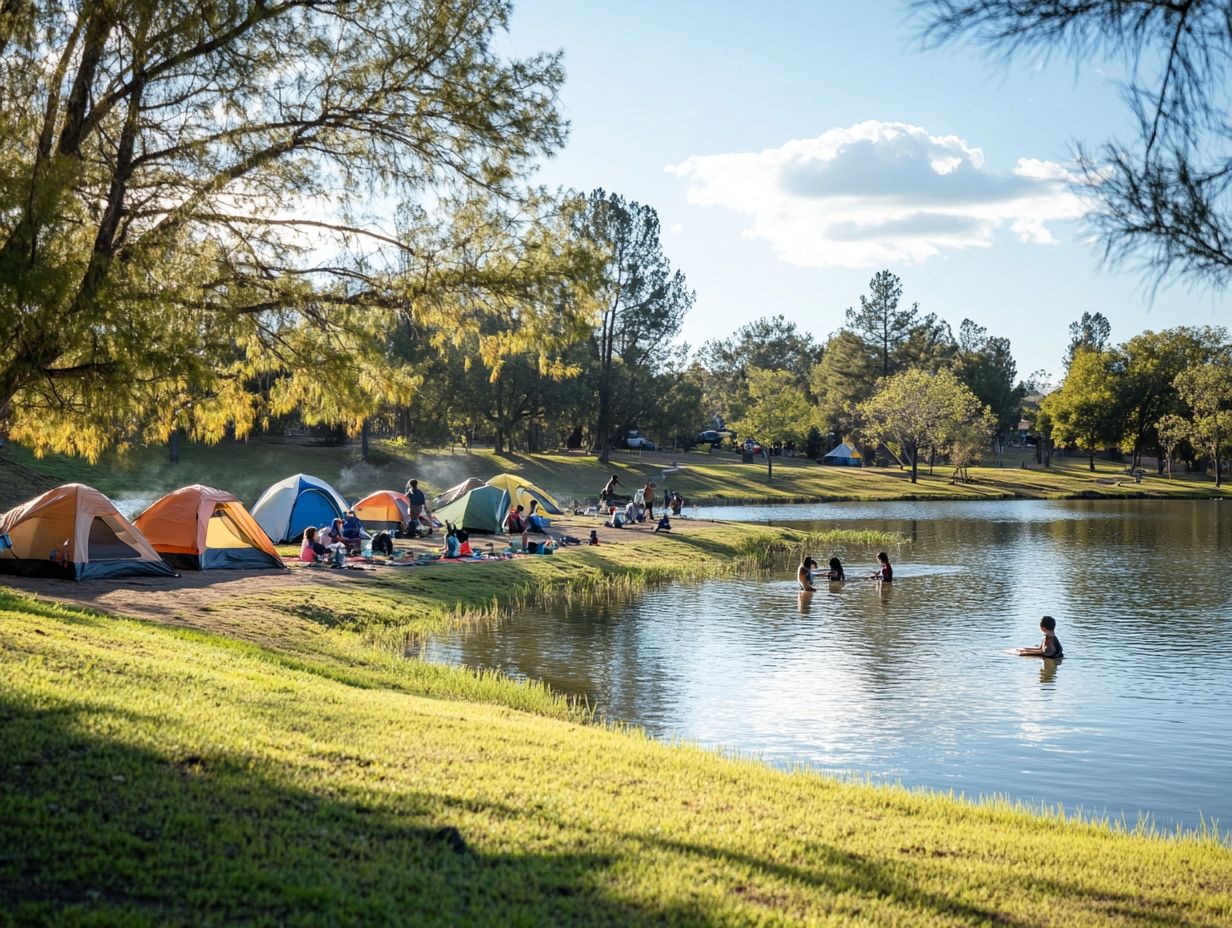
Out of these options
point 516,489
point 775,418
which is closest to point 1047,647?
point 516,489

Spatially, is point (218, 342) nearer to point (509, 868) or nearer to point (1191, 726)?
point (509, 868)

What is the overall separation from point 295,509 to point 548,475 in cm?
3357

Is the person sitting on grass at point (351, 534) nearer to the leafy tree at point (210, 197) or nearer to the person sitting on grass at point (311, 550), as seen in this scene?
the person sitting on grass at point (311, 550)

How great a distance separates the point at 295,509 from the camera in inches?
1174

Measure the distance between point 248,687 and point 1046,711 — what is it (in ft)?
36.8

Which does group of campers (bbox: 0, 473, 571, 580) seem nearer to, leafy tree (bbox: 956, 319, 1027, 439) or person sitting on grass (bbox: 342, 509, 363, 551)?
person sitting on grass (bbox: 342, 509, 363, 551)

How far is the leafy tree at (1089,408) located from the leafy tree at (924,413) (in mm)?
20453

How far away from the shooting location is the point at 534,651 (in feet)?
63.3

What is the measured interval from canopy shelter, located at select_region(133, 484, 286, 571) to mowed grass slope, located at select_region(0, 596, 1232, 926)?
39.8 feet

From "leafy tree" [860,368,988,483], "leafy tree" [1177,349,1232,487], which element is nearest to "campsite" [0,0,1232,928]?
"leafy tree" [860,368,988,483]

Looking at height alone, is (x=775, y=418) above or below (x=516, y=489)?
above

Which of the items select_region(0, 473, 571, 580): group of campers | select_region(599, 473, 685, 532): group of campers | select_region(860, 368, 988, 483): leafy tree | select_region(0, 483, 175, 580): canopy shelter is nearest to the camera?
select_region(0, 483, 175, 580): canopy shelter

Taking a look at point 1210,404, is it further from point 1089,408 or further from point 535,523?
point 535,523

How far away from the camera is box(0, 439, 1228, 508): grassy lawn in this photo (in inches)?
1882
